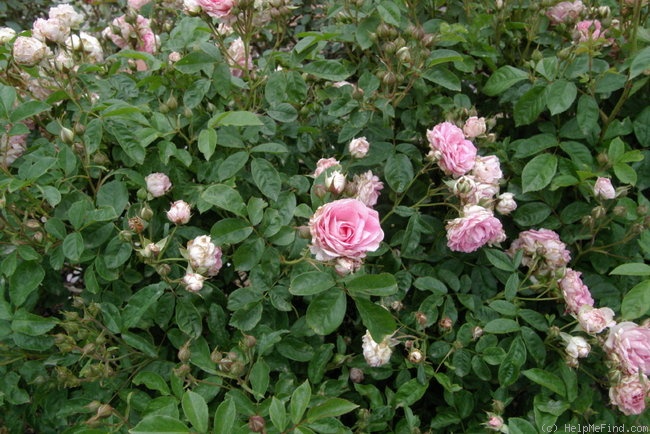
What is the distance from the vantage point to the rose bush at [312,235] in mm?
1305

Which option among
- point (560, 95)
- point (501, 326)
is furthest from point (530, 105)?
point (501, 326)

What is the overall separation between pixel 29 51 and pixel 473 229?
4.20 ft

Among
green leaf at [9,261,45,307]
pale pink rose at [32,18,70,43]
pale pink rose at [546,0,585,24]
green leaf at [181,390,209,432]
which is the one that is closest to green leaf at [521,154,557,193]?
pale pink rose at [546,0,585,24]

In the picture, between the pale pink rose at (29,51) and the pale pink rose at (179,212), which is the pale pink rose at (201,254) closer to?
the pale pink rose at (179,212)

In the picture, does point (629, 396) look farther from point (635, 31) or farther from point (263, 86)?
point (263, 86)

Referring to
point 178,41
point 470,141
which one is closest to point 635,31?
point 470,141

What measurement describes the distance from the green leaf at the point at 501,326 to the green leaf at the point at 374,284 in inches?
14.9

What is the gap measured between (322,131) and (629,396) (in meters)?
1.06

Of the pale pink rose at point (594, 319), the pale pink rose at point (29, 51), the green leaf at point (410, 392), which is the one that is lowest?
the green leaf at point (410, 392)

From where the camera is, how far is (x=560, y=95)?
1504 mm

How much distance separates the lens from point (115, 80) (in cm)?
162

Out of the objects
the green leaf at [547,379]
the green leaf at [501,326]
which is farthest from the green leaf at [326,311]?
the green leaf at [547,379]

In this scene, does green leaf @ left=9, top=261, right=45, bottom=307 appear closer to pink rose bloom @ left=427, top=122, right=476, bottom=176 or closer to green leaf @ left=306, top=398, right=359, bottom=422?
green leaf @ left=306, top=398, right=359, bottom=422

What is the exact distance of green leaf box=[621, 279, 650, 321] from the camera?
1.29 meters
